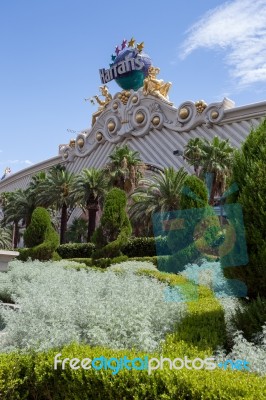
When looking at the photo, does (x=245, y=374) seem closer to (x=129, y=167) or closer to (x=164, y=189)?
(x=164, y=189)

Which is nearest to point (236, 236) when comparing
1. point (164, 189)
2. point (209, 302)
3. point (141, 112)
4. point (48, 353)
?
point (209, 302)

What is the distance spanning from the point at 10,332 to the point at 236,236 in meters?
3.88

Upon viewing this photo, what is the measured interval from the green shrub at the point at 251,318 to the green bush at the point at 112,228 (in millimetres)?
16053

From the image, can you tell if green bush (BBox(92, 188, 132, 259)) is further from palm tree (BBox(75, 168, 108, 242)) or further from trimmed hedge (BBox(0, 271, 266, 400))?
trimmed hedge (BBox(0, 271, 266, 400))

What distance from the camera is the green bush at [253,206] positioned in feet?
23.9

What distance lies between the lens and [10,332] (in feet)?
22.6

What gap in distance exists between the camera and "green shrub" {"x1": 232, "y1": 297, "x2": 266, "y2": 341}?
686cm

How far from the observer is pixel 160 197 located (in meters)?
33.6

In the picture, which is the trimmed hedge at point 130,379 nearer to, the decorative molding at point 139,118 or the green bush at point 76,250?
the green bush at point 76,250

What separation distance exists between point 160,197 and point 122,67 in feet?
85.9

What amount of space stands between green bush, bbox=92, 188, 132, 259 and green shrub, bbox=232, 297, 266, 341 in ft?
52.7

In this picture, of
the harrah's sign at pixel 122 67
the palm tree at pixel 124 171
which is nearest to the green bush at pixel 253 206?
the palm tree at pixel 124 171

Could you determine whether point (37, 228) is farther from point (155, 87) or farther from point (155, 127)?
point (155, 87)

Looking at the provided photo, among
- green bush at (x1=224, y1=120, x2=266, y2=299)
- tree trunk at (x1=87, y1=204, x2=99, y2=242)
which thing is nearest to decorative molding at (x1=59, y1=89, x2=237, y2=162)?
tree trunk at (x1=87, y1=204, x2=99, y2=242)
